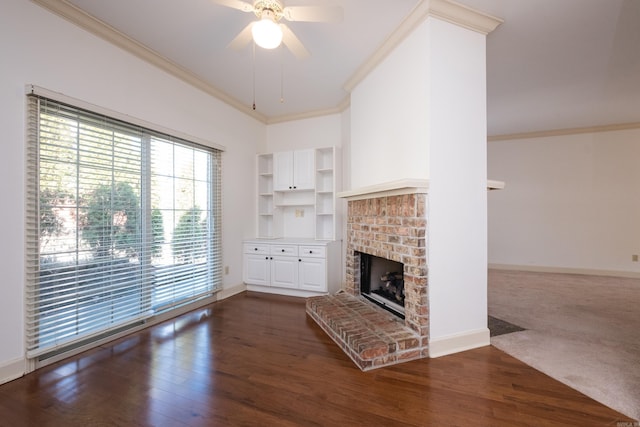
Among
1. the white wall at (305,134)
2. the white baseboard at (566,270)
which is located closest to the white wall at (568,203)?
the white baseboard at (566,270)

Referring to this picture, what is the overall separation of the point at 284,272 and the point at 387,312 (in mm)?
1728

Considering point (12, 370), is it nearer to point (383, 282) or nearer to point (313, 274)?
point (313, 274)

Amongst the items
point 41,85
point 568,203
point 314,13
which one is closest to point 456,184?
point 314,13

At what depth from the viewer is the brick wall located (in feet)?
7.52

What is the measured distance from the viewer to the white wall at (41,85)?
1.97m

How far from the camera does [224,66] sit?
322 centimetres

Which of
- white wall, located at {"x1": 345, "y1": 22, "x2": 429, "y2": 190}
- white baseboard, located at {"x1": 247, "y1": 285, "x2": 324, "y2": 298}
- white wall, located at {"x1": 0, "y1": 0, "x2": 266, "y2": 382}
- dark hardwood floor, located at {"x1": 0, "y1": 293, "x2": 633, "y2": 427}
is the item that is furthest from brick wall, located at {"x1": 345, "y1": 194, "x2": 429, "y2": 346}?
white wall, located at {"x1": 0, "y1": 0, "x2": 266, "y2": 382}

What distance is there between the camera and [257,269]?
4.21m

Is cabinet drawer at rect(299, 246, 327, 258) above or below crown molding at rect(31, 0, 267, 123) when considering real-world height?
below

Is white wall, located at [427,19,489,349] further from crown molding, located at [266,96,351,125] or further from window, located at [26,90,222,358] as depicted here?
window, located at [26,90,222,358]

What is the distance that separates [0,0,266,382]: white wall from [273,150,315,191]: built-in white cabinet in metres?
1.31

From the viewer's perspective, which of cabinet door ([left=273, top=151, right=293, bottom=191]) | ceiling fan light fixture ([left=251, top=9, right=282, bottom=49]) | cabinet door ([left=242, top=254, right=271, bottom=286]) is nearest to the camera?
ceiling fan light fixture ([left=251, top=9, right=282, bottom=49])

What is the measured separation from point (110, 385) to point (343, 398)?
159 cm

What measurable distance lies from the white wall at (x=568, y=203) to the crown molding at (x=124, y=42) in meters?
5.72
